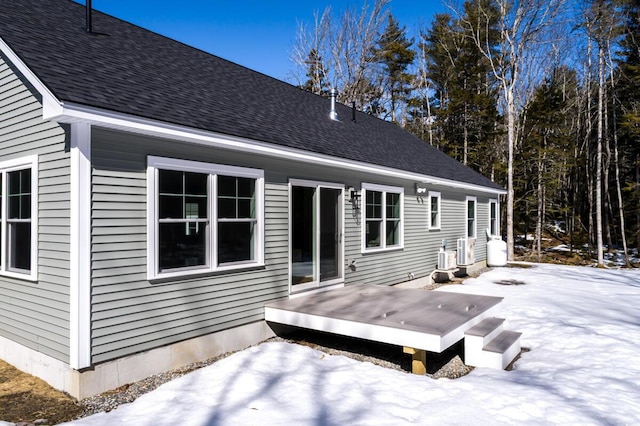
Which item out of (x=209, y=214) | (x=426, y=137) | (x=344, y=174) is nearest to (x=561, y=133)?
(x=426, y=137)

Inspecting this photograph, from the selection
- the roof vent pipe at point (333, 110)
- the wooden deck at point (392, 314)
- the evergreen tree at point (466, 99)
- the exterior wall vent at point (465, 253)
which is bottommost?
the wooden deck at point (392, 314)

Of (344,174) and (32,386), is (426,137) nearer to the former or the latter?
(344,174)

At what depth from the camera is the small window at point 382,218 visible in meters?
8.23

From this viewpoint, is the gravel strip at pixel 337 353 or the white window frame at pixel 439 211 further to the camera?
the white window frame at pixel 439 211

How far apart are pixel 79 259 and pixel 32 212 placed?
1.07m

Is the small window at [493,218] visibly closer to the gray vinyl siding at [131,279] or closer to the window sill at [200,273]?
the window sill at [200,273]

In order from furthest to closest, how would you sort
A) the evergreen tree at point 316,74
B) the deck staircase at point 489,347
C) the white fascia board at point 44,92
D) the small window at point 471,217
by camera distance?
1. the evergreen tree at point 316,74
2. the small window at point 471,217
3. the deck staircase at point 489,347
4. the white fascia board at point 44,92

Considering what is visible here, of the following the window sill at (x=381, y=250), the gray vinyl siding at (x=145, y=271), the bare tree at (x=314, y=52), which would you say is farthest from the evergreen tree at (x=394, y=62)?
the gray vinyl siding at (x=145, y=271)

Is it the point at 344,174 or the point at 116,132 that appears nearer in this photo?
the point at 116,132

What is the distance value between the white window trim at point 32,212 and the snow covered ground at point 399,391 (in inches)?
75.5

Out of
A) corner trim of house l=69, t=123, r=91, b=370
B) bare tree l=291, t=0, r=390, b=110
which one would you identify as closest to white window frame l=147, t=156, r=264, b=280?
corner trim of house l=69, t=123, r=91, b=370

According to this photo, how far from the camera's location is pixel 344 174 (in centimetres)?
755

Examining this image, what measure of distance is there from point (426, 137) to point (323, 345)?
2177 centimetres

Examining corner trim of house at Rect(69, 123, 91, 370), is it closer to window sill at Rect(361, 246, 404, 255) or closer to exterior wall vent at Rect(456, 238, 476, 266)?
window sill at Rect(361, 246, 404, 255)
